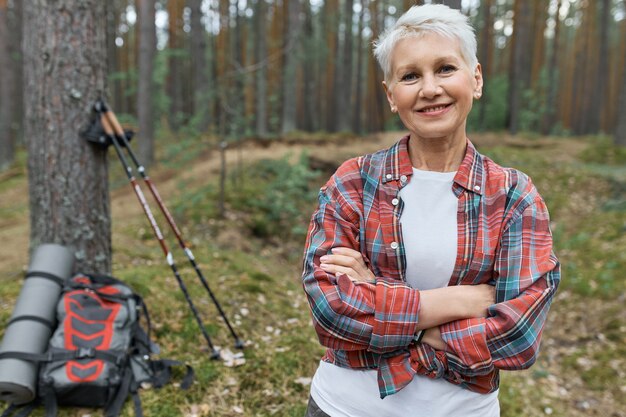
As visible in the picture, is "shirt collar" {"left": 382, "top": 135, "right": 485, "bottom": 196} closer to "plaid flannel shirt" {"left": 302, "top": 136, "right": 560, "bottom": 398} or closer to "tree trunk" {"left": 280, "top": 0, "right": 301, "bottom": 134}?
"plaid flannel shirt" {"left": 302, "top": 136, "right": 560, "bottom": 398}

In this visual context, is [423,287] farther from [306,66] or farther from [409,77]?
[306,66]

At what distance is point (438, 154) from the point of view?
5.93ft

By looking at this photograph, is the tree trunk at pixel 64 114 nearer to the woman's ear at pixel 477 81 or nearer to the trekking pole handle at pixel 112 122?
the trekking pole handle at pixel 112 122

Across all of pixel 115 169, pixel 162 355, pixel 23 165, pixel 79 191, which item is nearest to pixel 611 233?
pixel 162 355

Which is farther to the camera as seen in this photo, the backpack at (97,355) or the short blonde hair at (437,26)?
the backpack at (97,355)

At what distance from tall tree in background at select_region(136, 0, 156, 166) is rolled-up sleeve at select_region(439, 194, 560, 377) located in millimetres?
12535

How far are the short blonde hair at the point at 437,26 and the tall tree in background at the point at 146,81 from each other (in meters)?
12.3

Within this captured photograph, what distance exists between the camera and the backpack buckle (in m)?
3.11

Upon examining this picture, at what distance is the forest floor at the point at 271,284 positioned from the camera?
370 centimetres

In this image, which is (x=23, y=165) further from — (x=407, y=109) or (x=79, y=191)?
(x=407, y=109)

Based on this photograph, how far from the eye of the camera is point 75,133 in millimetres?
3969

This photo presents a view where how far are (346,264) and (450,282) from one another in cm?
39

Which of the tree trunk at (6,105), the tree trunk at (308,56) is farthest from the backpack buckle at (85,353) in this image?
the tree trunk at (308,56)

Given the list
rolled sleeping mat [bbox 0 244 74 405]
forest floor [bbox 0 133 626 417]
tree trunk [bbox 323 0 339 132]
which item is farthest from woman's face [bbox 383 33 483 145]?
tree trunk [bbox 323 0 339 132]
